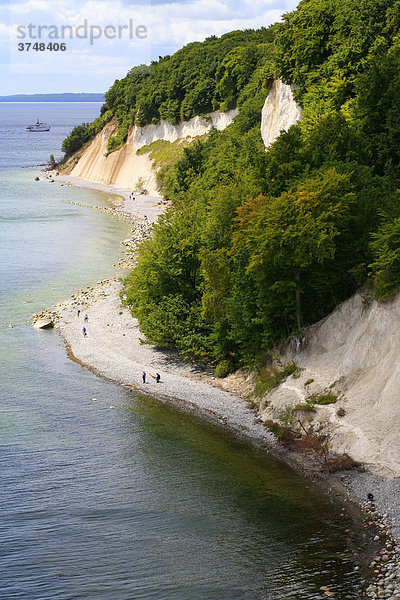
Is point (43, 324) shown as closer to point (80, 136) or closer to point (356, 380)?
point (356, 380)

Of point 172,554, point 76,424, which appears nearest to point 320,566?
point 172,554

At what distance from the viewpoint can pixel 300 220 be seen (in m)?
36.2

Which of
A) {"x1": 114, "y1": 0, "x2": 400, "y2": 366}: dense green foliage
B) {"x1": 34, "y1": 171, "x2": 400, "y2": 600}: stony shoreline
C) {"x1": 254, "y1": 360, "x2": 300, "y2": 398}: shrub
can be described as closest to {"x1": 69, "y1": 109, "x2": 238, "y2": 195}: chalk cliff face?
{"x1": 34, "y1": 171, "x2": 400, "y2": 600}: stony shoreline

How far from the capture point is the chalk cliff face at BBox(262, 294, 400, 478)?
3075 centimetres

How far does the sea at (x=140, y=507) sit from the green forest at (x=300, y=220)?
734 centimetres

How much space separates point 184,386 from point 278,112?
34568 mm

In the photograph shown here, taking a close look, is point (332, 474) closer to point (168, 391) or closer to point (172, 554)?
point (172, 554)

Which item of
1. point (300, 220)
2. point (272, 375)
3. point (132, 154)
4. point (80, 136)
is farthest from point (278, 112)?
point (80, 136)

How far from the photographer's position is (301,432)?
34812 millimetres

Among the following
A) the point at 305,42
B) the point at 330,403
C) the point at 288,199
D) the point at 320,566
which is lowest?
the point at 320,566

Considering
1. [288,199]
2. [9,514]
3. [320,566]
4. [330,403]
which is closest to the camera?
[320,566]

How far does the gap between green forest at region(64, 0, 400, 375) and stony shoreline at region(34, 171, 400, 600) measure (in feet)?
6.56

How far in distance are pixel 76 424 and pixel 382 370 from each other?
17578 millimetres

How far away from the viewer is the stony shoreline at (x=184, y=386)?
25938 millimetres
